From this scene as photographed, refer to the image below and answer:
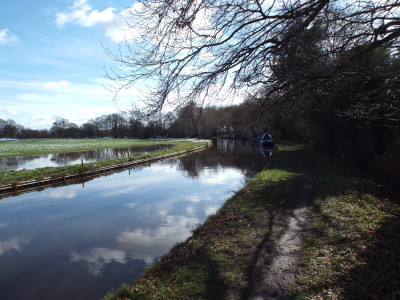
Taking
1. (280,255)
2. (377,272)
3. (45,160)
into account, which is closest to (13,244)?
(280,255)

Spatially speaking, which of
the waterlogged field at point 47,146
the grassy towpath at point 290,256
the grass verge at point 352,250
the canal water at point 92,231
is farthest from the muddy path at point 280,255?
the waterlogged field at point 47,146

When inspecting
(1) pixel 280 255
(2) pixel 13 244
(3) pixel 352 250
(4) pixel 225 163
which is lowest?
(2) pixel 13 244

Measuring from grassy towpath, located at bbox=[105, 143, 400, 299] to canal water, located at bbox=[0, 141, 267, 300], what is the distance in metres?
1.24

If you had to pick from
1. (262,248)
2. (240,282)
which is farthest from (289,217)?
(240,282)

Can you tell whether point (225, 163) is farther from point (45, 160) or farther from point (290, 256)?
point (290, 256)

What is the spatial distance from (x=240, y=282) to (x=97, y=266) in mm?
4048

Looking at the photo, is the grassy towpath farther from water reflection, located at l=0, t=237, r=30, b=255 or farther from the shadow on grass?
water reflection, located at l=0, t=237, r=30, b=255

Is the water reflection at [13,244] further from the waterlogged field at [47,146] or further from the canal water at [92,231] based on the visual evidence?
the waterlogged field at [47,146]

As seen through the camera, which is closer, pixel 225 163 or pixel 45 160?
pixel 225 163

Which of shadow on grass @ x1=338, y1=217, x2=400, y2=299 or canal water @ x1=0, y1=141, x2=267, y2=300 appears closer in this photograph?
shadow on grass @ x1=338, y1=217, x2=400, y2=299

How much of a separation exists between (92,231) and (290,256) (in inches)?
270

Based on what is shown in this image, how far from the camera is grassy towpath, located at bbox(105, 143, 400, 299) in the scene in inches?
170

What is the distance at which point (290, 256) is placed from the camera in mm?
5406

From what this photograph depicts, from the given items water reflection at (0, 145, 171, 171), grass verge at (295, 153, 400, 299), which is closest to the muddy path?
grass verge at (295, 153, 400, 299)
